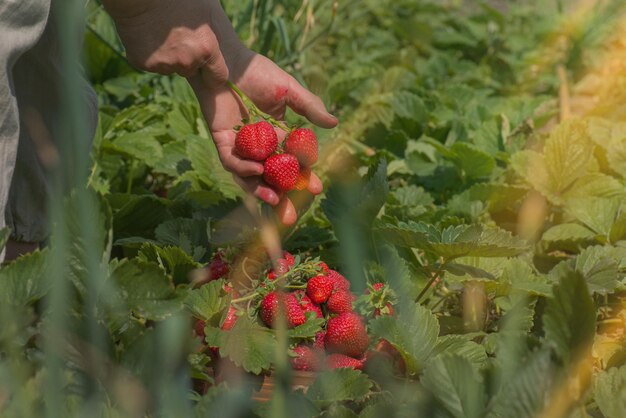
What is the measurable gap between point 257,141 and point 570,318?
0.81 metres

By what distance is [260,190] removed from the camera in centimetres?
186

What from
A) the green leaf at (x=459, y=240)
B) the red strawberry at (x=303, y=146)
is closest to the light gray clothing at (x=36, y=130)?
the red strawberry at (x=303, y=146)

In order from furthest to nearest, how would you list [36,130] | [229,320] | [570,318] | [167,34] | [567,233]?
1. [567,233]
2. [36,130]
3. [167,34]
4. [229,320]
5. [570,318]

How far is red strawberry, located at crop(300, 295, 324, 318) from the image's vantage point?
1693mm

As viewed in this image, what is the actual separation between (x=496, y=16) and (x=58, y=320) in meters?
3.62

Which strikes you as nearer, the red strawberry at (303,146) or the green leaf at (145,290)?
the green leaf at (145,290)

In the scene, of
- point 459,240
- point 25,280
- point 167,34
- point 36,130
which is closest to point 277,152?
point 167,34

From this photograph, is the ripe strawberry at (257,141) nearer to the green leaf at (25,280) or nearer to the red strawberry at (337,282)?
the red strawberry at (337,282)

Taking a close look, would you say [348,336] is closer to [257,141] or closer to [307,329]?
[307,329]

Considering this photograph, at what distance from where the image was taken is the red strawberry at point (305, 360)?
164cm

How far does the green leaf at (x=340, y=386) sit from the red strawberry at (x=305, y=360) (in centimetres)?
20

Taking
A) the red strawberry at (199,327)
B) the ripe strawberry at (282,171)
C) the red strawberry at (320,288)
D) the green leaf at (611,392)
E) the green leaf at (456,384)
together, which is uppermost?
the green leaf at (456,384)

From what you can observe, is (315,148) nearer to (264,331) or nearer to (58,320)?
(264,331)

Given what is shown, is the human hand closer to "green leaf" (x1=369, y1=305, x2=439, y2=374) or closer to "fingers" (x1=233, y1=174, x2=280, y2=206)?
"fingers" (x1=233, y1=174, x2=280, y2=206)
